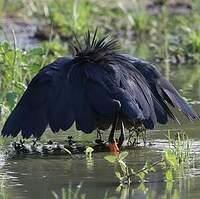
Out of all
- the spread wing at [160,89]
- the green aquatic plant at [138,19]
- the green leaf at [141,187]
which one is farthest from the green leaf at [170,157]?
the green aquatic plant at [138,19]

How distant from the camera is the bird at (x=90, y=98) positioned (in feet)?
18.1

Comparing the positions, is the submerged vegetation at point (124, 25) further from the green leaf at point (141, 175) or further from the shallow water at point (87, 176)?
the green leaf at point (141, 175)

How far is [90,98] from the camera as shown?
5.60m

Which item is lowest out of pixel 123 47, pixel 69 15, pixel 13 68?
pixel 13 68

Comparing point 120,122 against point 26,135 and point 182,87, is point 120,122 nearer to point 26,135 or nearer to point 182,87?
point 26,135

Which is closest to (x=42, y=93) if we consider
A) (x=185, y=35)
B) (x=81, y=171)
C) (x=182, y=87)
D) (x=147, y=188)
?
(x=81, y=171)

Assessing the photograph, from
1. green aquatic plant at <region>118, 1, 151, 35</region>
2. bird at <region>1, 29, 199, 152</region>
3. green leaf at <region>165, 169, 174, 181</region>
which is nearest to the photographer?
green leaf at <region>165, 169, 174, 181</region>

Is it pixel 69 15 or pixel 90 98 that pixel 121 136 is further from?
pixel 69 15

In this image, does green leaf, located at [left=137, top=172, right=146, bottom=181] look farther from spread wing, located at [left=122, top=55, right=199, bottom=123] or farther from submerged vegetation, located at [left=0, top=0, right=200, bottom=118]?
submerged vegetation, located at [left=0, top=0, right=200, bottom=118]

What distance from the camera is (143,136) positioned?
6254 mm

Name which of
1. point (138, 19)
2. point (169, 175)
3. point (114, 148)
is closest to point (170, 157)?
point (169, 175)

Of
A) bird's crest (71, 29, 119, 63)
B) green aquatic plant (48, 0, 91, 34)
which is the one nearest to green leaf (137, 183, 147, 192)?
bird's crest (71, 29, 119, 63)

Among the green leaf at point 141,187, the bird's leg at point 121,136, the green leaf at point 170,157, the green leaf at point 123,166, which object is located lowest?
the green leaf at point 141,187

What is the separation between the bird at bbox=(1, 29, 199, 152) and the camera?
5520 mm
